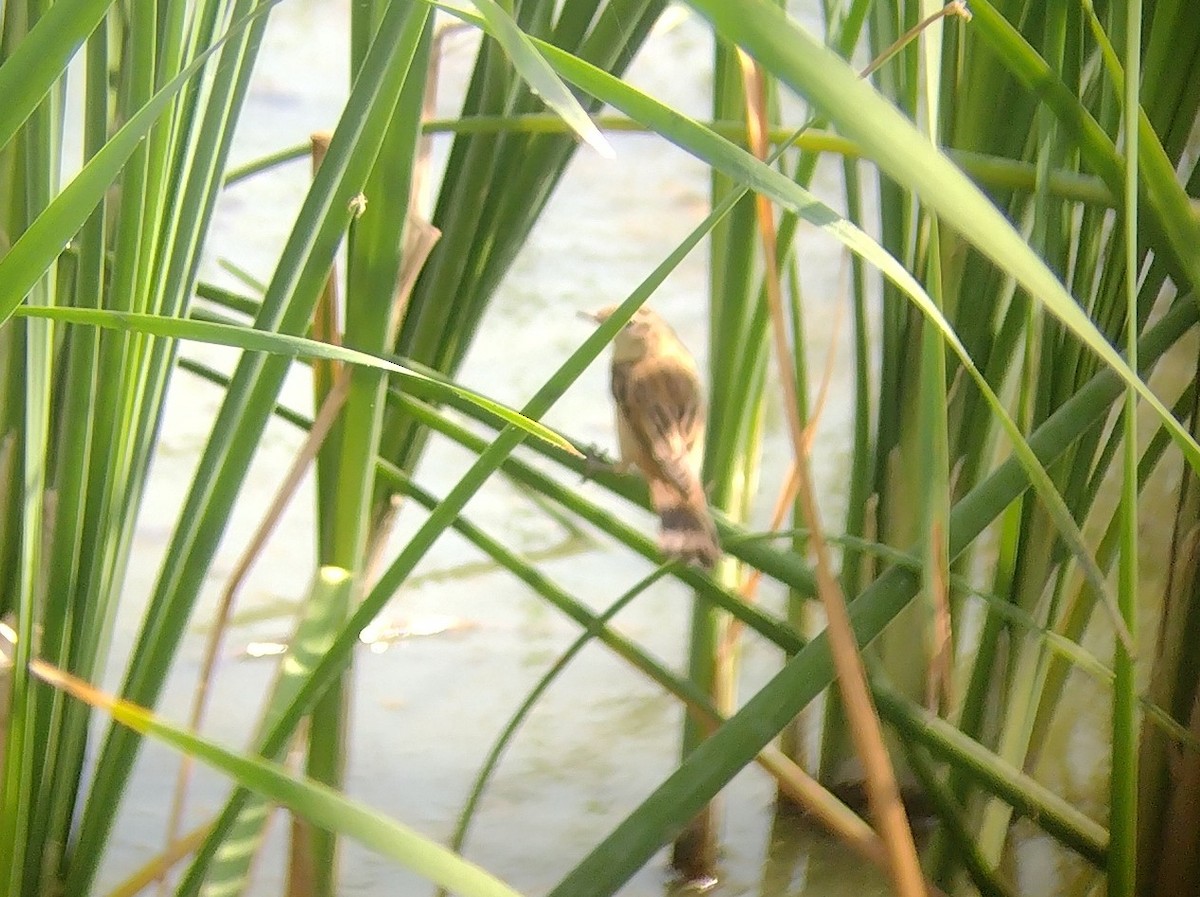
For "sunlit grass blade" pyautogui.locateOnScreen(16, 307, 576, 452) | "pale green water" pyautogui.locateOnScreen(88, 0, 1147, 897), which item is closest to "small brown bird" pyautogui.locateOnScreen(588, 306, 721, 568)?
"pale green water" pyautogui.locateOnScreen(88, 0, 1147, 897)

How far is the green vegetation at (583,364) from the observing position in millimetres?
341

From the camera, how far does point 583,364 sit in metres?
0.42

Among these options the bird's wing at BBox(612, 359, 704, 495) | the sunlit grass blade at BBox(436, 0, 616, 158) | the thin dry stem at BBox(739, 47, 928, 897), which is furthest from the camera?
the bird's wing at BBox(612, 359, 704, 495)

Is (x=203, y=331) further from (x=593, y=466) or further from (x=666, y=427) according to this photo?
(x=666, y=427)

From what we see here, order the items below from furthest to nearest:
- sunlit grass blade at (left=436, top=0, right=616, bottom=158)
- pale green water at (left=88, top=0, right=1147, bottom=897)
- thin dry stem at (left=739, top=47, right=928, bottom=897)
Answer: pale green water at (left=88, top=0, right=1147, bottom=897) → thin dry stem at (left=739, top=47, right=928, bottom=897) → sunlit grass blade at (left=436, top=0, right=616, bottom=158)

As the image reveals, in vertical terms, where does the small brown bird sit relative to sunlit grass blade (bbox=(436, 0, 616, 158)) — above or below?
below

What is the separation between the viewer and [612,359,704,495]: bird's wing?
751 mm

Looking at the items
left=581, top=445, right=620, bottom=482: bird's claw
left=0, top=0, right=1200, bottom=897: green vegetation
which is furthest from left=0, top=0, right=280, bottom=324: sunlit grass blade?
left=581, top=445, right=620, bottom=482: bird's claw

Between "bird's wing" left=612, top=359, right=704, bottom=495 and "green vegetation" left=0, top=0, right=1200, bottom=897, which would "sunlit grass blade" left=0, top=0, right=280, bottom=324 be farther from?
"bird's wing" left=612, top=359, right=704, bottom=495

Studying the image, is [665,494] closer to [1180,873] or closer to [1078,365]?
[1078,365]

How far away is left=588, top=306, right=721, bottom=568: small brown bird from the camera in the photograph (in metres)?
0.64

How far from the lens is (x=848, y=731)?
871mm

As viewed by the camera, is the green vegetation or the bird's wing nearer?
the green vegetation

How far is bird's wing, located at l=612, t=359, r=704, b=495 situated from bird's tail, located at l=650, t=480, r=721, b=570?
1.5 inches
